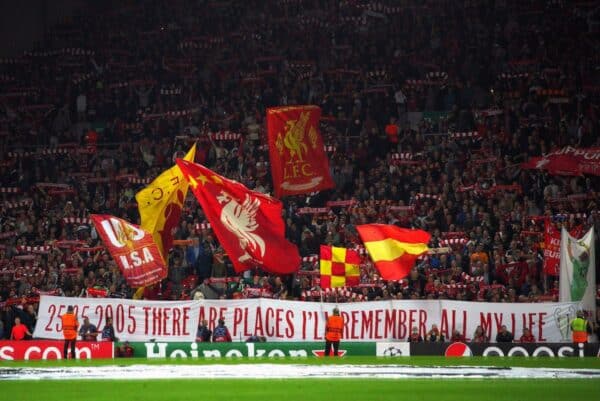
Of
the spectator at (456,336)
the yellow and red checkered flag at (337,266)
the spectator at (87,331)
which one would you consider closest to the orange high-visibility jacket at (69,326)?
the spectator at (87,331)

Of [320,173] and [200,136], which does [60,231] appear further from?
[320,173]

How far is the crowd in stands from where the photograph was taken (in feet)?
124

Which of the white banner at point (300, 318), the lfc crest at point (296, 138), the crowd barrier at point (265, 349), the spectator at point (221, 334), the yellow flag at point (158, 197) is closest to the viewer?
the crowd barrier at point (265, 349)

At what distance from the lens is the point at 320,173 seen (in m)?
39.0

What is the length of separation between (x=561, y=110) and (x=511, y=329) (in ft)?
37.9

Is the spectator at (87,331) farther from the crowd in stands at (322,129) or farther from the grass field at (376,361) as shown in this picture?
the grass field at (376,361)

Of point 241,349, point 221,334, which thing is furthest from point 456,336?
point 221,334

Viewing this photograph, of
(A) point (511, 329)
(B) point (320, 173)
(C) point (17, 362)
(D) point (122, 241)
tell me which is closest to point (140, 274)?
(D) point (122, 241)

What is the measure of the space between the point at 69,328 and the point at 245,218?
6093mm

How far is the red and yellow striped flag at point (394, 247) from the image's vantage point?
34406 mm

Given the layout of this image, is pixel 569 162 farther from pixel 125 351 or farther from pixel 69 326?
pixel 69 326

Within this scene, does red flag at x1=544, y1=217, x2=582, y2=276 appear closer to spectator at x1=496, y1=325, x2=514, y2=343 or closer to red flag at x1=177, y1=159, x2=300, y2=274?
spectator at x1=496, y1=325, x2=514, y2=343

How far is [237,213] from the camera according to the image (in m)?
34.8

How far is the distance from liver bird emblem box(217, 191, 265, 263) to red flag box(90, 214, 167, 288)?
2.32 meters
